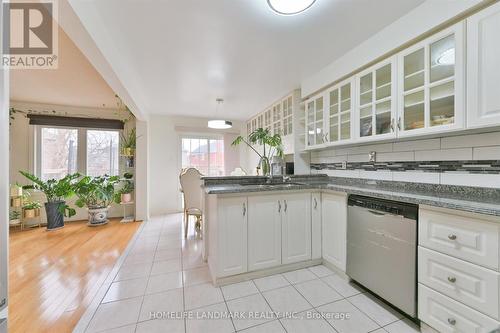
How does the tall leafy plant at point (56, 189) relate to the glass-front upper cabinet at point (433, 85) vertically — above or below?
below

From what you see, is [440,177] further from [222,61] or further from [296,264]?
[222,61]

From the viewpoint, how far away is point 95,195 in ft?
13.1

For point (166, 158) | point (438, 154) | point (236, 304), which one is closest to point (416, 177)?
point (438, 154)

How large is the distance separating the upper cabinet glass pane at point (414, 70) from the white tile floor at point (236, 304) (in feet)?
6.02

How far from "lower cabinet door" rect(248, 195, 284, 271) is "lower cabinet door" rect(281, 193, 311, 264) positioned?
0.23 feet

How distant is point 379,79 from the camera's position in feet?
6.66

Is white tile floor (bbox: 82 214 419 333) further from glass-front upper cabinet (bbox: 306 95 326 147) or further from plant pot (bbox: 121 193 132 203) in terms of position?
plant pot (bbox: 121 193 132 203)

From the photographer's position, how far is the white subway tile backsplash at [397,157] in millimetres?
1986

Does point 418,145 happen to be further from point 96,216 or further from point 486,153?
point 96,216

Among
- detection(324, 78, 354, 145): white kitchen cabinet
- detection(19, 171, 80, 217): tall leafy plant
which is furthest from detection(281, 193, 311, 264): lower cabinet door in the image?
detection(19, 171, 80, 217): tall leafy plant

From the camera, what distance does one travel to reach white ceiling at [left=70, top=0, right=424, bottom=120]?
1.60 m

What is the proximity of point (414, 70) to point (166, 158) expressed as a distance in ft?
15.4

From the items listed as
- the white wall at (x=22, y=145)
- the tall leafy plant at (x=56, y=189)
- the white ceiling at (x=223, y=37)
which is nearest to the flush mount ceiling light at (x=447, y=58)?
the white ceiling at (x=223, y=37)

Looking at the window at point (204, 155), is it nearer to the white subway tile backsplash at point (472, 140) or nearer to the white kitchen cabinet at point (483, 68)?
the white subway tile backsplash at point (472, 140)
